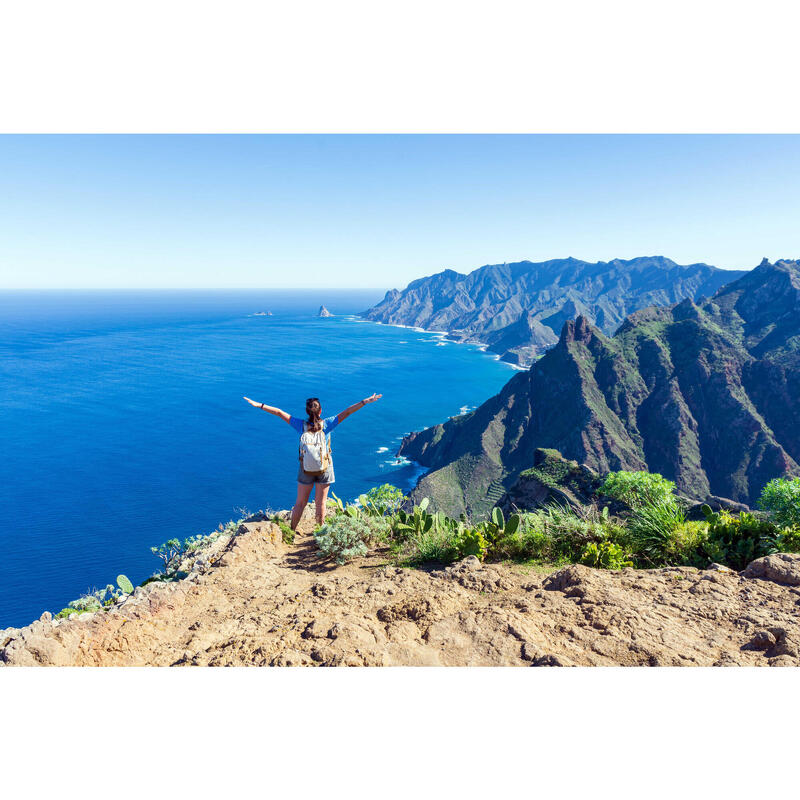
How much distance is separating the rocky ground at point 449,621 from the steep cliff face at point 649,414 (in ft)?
253

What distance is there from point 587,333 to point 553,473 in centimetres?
9146

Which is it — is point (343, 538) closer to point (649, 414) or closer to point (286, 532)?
point (286, 532)

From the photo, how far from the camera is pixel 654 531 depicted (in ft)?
18.7

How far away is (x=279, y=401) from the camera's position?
372 ft

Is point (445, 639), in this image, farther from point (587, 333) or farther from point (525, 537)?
point (587, 333)

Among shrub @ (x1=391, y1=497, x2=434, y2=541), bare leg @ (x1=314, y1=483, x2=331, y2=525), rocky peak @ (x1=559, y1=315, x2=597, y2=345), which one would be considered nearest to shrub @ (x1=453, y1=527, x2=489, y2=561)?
shrub @ (x1=391, y1=497, x2=434, y2=541)

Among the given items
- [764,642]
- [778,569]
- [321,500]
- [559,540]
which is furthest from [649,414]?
[764,642]

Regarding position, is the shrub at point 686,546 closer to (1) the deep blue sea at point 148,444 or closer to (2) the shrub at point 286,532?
(2) the shrub at point 286,532

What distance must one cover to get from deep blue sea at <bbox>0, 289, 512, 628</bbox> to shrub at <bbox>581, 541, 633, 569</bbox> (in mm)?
58365

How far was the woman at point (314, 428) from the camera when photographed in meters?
5.86

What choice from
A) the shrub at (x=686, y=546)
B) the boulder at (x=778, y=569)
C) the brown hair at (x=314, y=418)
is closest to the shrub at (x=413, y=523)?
the brown hair at (x=314, y=418)

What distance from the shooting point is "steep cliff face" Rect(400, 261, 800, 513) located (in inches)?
3799

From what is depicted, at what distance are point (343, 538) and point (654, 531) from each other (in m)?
4.30

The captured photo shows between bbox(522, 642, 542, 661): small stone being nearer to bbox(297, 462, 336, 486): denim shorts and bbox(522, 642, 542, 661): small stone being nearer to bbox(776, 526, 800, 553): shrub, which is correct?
bbox(297, 462, 336, 486): denim shorts
